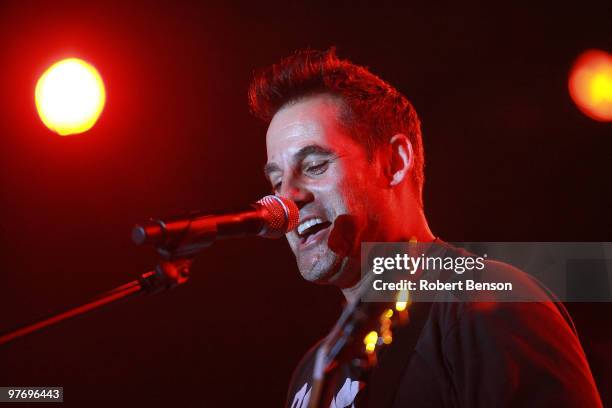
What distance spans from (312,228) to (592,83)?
1.96 meters

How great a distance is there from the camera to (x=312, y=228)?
2414 mm

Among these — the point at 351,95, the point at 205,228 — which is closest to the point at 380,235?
the point at 351,95

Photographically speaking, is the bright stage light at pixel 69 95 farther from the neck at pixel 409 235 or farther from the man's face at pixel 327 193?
the neck at pixel 409 235

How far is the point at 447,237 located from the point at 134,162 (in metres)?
2.06

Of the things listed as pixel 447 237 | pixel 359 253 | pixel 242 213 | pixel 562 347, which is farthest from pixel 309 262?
pixel 447 237

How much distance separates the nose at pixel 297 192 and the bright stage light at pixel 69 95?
1819 mm

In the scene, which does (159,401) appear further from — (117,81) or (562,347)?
(562,347)

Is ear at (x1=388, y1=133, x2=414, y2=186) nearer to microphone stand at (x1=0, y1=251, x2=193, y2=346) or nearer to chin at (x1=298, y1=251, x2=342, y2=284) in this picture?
chin at (x1=298, y1=251, x2=342, y2=284)

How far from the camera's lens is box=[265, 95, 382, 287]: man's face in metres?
2.38

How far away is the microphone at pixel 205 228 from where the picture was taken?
1415 mm

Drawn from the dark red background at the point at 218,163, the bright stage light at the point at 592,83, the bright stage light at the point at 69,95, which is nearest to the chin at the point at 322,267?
the dark red background at the point at 218,163

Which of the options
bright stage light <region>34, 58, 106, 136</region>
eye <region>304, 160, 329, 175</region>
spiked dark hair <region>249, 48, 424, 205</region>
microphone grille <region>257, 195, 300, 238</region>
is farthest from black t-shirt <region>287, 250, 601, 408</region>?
bright stage light <region>34, 58, 106, 136</region>

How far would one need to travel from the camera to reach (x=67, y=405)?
12.0ft

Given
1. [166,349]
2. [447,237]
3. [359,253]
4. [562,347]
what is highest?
[447,237]
